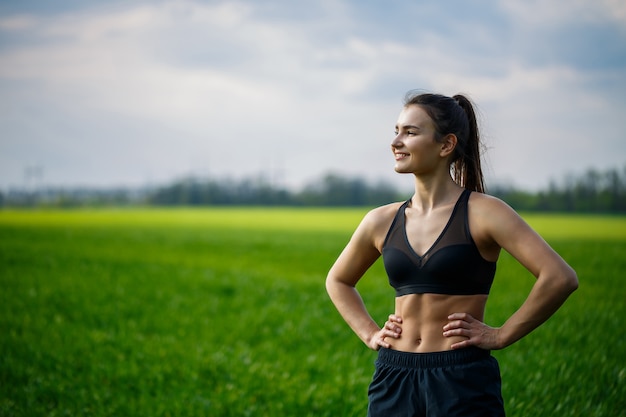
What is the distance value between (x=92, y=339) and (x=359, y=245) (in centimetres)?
646

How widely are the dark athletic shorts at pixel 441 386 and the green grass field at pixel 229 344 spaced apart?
271 centimetres

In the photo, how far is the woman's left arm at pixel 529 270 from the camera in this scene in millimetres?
3000

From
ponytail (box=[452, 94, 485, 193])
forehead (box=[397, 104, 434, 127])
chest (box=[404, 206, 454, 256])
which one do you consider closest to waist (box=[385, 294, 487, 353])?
chest (box=[404, 206, 454, 256])

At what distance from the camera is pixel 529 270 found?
300cm

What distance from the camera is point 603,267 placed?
626 inches

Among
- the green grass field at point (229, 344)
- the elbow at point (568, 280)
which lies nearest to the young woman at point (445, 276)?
the elbow at point (568, 280)

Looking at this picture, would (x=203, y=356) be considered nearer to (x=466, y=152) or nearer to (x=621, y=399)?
(x=621, y=399)

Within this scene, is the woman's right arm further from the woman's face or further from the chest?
the woman's face

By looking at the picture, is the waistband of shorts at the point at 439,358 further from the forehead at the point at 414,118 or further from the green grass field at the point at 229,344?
the green grass field at the point at 229,344

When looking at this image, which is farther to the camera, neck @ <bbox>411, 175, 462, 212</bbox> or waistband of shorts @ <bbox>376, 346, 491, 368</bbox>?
neck @ <bbox>411, 175, 462, 212</bbox>

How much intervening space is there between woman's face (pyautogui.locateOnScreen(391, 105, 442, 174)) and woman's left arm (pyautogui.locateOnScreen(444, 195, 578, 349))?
12.5 inches

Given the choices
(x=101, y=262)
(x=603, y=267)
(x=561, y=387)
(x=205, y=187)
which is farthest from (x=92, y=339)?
(x=205, y=187)

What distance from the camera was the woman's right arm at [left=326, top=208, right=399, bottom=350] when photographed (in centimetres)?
352

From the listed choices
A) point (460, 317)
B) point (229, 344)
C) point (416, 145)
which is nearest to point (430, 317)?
point (460, 317)
